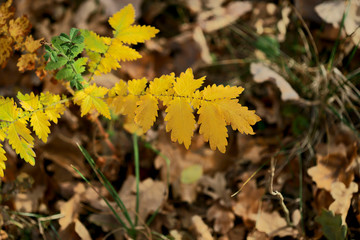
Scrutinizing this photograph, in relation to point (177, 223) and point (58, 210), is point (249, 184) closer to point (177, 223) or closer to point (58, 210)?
point (177, 223)

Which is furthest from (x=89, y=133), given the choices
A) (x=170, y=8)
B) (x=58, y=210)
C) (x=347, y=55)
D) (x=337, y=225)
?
Result: (x=347, y=55)

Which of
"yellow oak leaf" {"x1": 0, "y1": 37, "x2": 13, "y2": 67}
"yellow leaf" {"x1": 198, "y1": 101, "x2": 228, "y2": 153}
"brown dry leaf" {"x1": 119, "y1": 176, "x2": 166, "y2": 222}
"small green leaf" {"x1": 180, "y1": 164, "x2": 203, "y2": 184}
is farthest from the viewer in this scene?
"small green leaf" {"x1": 180, "y1": 164, "x2": 203, "y2": 184}

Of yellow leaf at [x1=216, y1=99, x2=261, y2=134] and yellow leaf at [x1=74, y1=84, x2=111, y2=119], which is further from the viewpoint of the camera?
yellow leaf at [x1=74, y1=84, x2=111, y2=119]

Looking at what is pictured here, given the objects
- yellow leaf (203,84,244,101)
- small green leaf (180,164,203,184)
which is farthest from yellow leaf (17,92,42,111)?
small green leaf (180,164,203,184)

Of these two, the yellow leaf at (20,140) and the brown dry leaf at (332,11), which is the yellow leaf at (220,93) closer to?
the yellow leaf at (20,140)

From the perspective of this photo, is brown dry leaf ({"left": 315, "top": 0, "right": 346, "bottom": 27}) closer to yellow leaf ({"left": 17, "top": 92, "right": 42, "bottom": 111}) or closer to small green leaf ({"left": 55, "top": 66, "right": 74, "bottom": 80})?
small green leaf ({"left": 55, "top": 66, "right": 74, "bottom": 80})

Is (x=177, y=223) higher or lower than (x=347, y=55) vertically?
lower

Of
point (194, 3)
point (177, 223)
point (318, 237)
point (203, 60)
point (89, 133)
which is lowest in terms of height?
point (318, 237)
